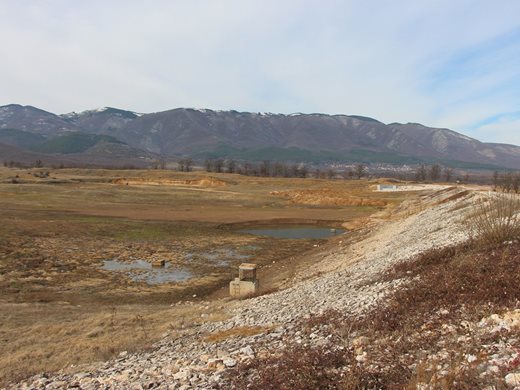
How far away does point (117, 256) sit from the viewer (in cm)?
4272

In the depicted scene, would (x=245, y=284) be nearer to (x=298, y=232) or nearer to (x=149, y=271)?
(x=149, y=271)

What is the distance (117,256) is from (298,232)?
92.3ft

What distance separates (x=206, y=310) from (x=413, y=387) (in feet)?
46.0

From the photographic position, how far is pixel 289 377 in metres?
9.57

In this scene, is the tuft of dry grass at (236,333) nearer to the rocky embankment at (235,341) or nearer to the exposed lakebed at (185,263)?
the rocky embankment at (235,341)

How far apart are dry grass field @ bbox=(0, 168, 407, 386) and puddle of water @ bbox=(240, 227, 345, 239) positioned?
4171 millimetres

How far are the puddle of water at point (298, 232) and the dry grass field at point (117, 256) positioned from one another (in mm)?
4171

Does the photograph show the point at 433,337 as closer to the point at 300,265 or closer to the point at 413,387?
the point at 413,387

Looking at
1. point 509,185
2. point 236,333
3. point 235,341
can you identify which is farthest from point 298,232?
point 235,341

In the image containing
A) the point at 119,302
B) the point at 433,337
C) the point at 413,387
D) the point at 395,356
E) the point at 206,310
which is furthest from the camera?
the point at 119,302


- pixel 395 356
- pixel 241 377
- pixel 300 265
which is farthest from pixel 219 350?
pixel 300 265

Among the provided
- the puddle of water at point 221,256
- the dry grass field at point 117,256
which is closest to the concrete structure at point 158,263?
the dry grass field at point 117,256

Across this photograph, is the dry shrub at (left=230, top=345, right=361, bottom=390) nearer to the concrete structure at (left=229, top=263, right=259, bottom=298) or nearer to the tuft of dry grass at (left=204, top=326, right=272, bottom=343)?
the tuft of dry grass at (left=204, top=326, right=272, bottom=343)

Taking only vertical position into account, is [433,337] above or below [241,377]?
above
